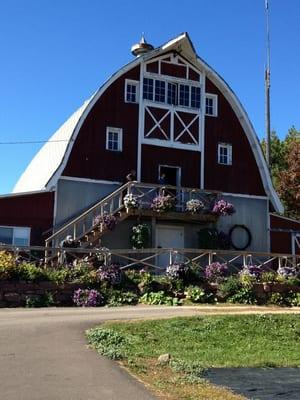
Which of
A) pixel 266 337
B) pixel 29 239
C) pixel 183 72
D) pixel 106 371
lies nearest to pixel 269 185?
pixel 183 72

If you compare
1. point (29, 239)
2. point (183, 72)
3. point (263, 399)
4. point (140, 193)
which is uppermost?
point (183, 72)

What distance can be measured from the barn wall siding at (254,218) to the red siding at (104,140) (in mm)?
Answer: 5123

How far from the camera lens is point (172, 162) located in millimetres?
28219

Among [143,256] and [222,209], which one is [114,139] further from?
[222,209]

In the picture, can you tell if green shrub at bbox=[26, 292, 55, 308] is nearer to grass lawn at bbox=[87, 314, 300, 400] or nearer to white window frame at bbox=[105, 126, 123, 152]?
grass lawn at bbox=[87, 314, 300, 400]

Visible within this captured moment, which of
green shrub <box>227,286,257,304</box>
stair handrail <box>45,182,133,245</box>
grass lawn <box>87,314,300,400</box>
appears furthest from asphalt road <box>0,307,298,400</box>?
stair handrail <box>45,182,133,245</box>

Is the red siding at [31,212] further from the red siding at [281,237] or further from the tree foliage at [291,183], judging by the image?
the tree foliage at [291,183]

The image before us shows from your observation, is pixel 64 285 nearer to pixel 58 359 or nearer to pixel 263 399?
pixel 58 359

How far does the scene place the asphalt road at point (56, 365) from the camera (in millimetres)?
7297

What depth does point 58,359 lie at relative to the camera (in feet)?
30.6

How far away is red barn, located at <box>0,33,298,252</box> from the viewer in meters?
25.6

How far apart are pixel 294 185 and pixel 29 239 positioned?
1841 centimetres

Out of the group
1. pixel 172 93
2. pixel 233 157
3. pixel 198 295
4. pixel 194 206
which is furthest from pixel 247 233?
pixel 198 295

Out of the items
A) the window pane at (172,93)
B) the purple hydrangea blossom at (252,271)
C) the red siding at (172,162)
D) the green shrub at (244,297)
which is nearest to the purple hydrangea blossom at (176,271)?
the green shrub at (244,297)
